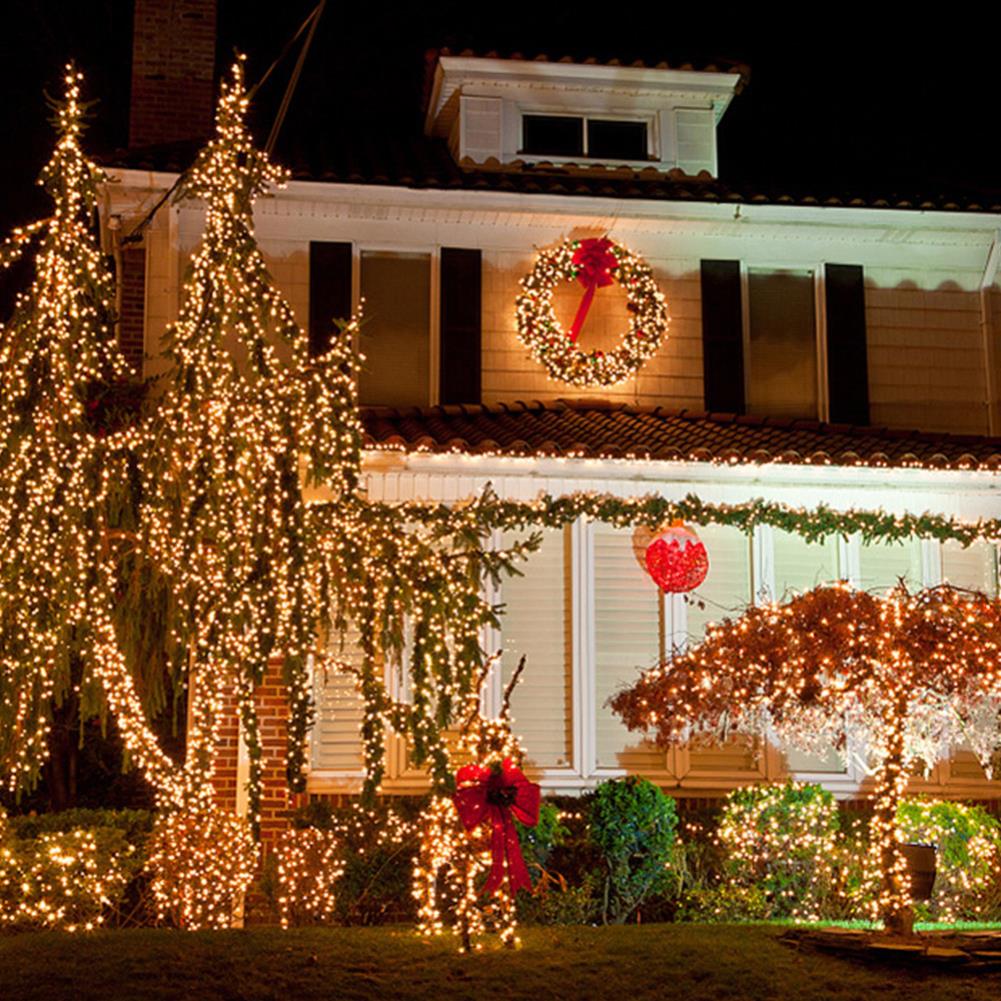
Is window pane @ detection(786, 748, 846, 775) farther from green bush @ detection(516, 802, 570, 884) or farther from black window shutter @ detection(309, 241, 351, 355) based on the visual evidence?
black window shutter @ detection(309, 241, 351, 355)

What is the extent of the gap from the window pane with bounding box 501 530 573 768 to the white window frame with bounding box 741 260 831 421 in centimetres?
351

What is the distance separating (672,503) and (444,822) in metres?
4.39

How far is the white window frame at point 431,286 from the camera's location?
15680 millimetres

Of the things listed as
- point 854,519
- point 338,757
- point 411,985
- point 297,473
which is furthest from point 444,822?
point 854,519

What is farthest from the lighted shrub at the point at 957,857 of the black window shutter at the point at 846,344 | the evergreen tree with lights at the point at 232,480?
the evergreen tree with lights at the point at 232,480

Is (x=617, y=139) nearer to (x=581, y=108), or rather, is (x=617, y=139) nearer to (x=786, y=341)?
(x=581, y=108)

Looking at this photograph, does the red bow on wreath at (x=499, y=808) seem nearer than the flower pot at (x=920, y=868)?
Yes

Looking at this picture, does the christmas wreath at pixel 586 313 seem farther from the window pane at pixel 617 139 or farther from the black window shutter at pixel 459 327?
the window pane at pixel 617 139

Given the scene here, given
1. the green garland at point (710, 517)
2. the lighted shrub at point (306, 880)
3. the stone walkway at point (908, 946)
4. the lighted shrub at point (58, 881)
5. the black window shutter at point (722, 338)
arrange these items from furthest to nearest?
the black window shutter at point (722, 338)
the green garland at point (710, 517)
the lighted shrub at point (306, 880)
the lighted shrub at point (58, 881)
the stone walkway at point (908, 946)

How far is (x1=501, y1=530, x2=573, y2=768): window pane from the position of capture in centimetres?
1356

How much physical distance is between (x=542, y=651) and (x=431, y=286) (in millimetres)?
4215

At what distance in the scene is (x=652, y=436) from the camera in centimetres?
1392

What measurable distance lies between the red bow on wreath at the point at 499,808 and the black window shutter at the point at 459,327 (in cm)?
663

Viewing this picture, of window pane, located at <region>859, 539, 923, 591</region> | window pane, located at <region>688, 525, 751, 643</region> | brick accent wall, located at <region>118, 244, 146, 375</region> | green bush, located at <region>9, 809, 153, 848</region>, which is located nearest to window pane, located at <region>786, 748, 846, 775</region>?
window pane, located at <region>688, 525, 751, 643</region>
